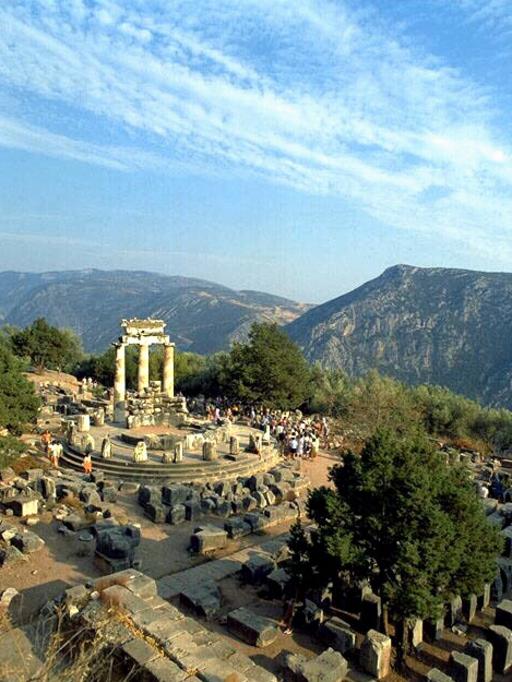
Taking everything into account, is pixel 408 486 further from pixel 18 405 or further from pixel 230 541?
pixel 18 405

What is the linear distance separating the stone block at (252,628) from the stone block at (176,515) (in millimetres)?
7376

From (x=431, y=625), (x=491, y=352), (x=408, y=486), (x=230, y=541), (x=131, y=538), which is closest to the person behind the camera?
(x=408, y=486)

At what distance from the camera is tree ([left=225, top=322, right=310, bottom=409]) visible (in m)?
43.4

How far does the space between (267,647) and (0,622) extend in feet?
19.6

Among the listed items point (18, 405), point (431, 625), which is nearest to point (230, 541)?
point (431, 625)

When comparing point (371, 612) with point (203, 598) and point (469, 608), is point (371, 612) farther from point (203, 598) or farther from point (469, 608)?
point (203, 598)

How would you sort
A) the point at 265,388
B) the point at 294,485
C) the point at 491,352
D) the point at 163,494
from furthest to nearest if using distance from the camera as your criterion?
the point at 491,352 < the point at 265,388 < the point at 294,485 < the point at 163,494

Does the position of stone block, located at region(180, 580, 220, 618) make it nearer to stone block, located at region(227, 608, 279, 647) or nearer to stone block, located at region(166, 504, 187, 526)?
stone block, located at region(227, 608, 279, 647)

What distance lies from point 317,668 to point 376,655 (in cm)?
160

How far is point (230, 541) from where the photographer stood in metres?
19.2

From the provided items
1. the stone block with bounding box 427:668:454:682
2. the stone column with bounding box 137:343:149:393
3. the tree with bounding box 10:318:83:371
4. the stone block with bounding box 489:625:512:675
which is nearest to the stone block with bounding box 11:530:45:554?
the stone block with bounding box 427:668:454:682

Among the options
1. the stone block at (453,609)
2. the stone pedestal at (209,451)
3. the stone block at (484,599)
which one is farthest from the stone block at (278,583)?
the stone pedestal at (209,451)

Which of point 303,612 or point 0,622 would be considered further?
point 303,612

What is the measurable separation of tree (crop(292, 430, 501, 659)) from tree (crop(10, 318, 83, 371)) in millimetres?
54378
